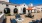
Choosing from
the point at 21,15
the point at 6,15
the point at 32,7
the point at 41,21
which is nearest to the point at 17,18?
the point at 21,15

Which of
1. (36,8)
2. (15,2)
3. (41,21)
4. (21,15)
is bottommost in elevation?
(41,21)

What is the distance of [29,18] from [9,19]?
2.08ft

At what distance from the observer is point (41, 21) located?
2547 millimetres

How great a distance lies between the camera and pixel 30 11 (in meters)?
2.64

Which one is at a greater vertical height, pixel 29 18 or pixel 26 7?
pixel 26 7

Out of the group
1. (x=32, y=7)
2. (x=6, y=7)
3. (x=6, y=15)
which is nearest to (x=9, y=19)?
(x=6, y=15)

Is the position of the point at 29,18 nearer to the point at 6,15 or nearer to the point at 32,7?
the point at 32,7

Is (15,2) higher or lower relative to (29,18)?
higher

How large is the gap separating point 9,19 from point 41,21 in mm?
1006

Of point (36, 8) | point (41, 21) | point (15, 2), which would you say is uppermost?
point (15, 2)

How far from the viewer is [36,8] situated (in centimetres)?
262

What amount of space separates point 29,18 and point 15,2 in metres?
0.68

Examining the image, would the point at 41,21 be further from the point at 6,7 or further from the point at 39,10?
the point at 6,7

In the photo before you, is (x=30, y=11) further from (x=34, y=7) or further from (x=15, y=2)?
(x=15, y=2)
